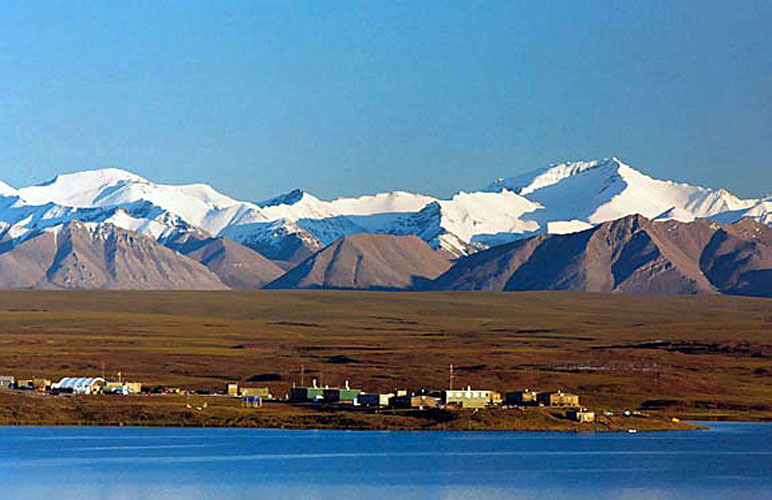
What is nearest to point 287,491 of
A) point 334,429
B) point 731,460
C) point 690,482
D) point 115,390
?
point 690,482

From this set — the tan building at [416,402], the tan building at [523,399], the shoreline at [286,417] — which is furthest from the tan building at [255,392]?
the tan building at [523,399]

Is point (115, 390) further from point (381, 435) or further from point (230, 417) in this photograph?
point (381, 435)

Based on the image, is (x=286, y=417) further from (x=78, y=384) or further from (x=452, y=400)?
(x=78, y=384)

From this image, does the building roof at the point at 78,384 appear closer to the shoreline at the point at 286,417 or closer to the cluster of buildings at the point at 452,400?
the shoreline at the point at 286,417

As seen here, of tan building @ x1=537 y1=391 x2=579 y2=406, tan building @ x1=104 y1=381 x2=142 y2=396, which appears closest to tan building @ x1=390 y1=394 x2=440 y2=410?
tan building @ x1=537 y1=391 x2=579 y2=406

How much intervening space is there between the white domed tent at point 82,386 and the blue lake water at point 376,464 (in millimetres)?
17057

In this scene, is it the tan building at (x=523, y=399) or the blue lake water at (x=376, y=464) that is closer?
the blue lake water at (x=376, y=464)

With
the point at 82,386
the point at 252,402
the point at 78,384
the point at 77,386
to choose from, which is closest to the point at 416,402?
the point at 252,402

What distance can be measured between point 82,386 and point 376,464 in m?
59.0

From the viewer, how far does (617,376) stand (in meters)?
198

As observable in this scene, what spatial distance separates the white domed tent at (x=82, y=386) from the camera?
173500 mm

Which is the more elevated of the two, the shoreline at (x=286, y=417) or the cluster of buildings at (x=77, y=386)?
the cluster of buildings at (x=77, y=386)

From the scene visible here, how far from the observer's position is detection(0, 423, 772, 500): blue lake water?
106188mm

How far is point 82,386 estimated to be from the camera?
174125 mm
